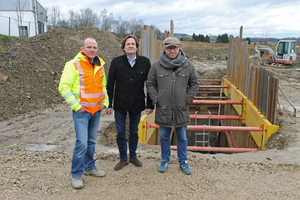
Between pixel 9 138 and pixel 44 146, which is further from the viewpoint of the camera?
pixel 9 138

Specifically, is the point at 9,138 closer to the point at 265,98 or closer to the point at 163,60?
the point at 163,60

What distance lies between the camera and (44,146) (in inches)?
199

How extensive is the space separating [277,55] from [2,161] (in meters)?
26.3

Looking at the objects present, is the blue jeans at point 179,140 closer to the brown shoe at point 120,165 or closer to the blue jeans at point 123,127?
the blue jeans at point 123,127

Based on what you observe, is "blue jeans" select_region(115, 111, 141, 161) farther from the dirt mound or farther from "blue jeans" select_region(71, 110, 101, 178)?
the dirt mound

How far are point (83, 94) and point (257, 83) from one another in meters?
5.13

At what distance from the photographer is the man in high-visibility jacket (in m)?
2.94

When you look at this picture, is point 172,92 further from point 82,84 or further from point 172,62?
point 82,84

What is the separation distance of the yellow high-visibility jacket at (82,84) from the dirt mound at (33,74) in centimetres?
537

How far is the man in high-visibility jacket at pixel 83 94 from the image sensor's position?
294cm

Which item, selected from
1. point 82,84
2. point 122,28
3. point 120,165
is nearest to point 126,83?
point 82,84

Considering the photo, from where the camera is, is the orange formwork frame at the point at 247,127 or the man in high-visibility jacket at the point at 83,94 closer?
the man in high-visibility jacket at the point at 83,94

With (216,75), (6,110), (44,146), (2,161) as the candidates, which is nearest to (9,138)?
(44,146)

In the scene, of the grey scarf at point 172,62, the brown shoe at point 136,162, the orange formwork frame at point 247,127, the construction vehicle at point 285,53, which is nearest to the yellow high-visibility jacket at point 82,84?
the grey scarf at point 172,62
